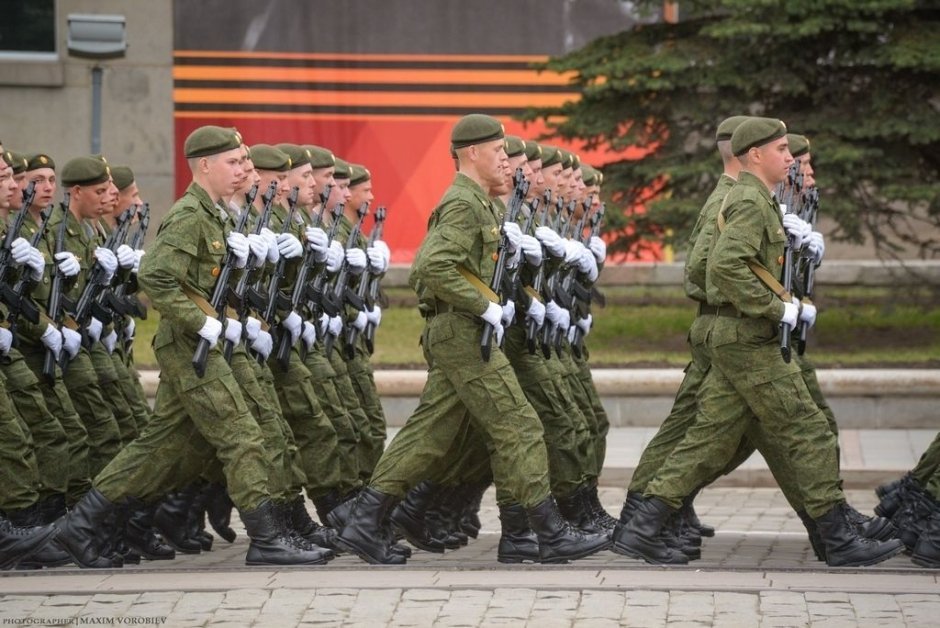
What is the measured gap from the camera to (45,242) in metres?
10.1

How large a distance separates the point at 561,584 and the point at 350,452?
234 centimetres

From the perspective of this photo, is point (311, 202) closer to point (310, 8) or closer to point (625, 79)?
point (625, 79)

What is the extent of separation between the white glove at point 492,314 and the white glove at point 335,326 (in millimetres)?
1839

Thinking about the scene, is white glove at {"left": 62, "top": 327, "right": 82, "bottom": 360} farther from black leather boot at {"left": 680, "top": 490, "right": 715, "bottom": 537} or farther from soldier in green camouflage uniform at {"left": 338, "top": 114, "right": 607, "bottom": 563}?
black leather boot at {"left": 680, "top": 490, "right": 715, "bottom": 537}

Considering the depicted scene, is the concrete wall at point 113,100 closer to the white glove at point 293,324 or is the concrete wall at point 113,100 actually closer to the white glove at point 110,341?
the white glove at point 110,341

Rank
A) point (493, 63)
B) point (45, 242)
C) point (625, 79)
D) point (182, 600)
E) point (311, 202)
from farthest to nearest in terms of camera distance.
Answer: point (493, 63)
point (625, 79)
point (311, 202)
point (45, 242)
point (182, 600)

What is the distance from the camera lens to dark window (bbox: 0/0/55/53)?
21984mm

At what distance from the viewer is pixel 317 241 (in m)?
10.5

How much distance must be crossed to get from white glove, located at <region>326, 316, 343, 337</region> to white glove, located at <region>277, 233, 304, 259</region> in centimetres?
63

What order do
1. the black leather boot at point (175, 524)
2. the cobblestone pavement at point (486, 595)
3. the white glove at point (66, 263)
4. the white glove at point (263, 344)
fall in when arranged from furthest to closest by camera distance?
the white glove at point (66, 263), the black leather boot at point (175, 524), the white glove at point (263, 344), the cobblestone pavement at point (486, 595)

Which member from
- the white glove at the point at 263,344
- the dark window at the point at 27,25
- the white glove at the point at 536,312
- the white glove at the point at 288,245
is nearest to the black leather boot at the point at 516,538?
the white glove at the point at 536,312

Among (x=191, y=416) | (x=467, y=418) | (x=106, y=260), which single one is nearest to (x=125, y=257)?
(x=106, y=260)

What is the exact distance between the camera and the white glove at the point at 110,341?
10588 millimetres

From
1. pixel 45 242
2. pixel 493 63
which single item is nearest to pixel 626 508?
pixel 45 242
